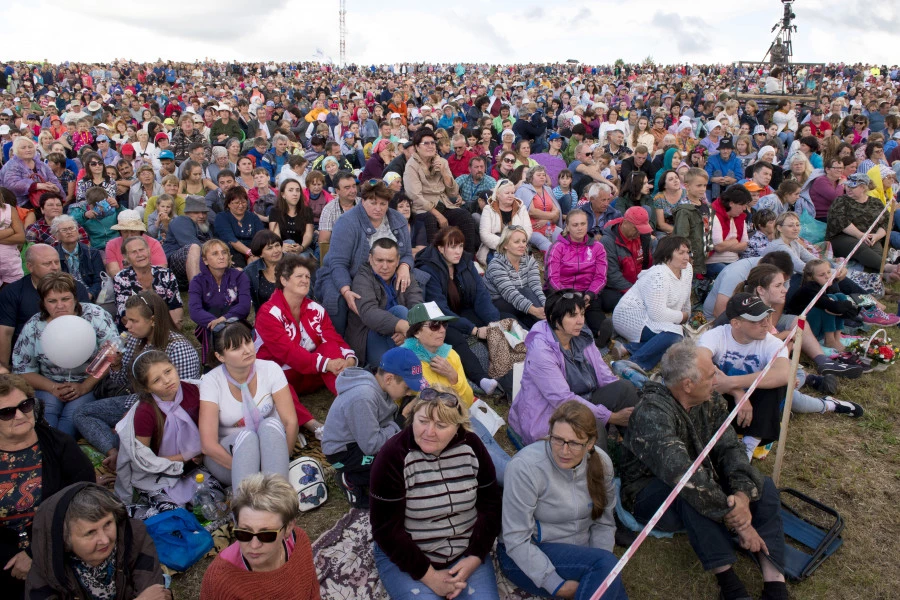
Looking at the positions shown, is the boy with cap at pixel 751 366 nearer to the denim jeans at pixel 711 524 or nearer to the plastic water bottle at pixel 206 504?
the denim jeans at pixel 711 524

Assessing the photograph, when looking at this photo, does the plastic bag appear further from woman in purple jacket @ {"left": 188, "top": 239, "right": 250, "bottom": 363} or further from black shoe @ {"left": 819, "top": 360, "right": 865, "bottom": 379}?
black shoe @ {"left": 819, "top": 360, "right": 865, "bottom": 379}

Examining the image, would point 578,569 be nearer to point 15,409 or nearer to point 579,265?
point 15,409

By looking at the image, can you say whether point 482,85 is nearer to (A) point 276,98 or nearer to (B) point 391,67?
(A) point 276,98

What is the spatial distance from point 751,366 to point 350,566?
118 inches

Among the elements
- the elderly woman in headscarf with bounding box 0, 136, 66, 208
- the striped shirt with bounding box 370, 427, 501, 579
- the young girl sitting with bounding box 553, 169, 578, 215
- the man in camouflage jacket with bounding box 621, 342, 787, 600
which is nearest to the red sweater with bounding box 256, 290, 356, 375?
the striped shirt with bounding box 370, 427, 501, 579

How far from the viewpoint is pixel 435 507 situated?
119 inches

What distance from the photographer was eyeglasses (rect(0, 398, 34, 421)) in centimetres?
296

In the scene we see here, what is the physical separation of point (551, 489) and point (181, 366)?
283 centimetres

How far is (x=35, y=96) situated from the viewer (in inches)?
742

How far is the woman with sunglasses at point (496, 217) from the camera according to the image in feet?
23.5

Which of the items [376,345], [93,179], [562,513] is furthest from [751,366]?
[93,179]

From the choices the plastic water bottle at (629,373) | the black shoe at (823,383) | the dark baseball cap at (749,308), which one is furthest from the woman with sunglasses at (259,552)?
the black shoe at (823,383)

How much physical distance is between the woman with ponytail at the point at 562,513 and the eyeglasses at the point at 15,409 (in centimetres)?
243

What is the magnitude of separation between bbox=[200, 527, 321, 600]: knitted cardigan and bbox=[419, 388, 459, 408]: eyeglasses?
881 mm
